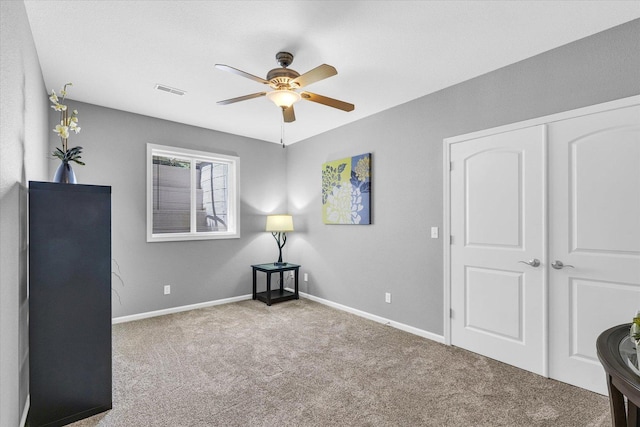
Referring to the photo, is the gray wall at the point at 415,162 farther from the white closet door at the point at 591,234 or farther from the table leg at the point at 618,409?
the table leg at the point at 618,409

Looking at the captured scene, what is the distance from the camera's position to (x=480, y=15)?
2.08 m

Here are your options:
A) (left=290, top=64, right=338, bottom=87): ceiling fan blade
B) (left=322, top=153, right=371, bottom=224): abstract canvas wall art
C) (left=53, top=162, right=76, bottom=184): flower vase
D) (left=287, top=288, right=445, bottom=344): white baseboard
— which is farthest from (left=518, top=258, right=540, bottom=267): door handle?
(left=53, top=162, right=76, bottom=184): flower vase

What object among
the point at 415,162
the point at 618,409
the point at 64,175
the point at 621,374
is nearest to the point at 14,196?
the point at 64,175

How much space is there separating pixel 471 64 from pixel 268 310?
147 inches

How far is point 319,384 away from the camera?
7.95 ft

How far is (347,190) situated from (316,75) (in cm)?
228

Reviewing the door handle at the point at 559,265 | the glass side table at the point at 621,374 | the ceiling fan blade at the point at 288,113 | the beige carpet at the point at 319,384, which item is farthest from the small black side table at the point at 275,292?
the glass side table at the point at 621,374

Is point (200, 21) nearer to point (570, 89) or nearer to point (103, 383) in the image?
point (103, 383)

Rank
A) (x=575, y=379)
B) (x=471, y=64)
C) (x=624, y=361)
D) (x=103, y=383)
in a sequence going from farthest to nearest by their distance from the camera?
(x=471, y=64), (x=575, y=379), (x=103, y=383), (x=624, y=361)

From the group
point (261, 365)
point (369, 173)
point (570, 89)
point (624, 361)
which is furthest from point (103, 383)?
point (570, 89)

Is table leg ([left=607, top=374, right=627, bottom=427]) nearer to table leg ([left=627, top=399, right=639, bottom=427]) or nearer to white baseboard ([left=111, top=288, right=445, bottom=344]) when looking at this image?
table leg ([left=627, top=399, right=639, bottom=427])

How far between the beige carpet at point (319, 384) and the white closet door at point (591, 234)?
0.35m

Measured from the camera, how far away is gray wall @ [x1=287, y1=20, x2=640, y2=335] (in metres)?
2.34

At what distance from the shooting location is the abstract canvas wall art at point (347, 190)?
4.06m
